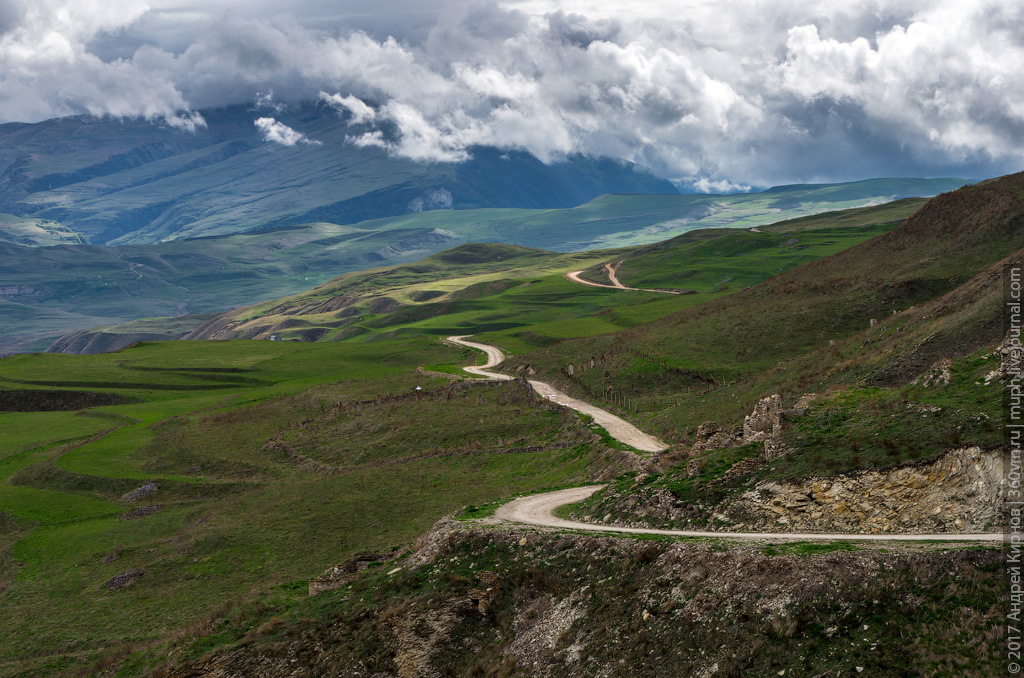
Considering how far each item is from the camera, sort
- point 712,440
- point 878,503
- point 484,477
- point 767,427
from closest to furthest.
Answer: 1. point 878,503
2. point 767,427
3. point 712,440
4. point 484,477

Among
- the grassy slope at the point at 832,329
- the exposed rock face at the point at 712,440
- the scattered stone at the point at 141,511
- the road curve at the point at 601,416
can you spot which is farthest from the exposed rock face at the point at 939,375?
the scattered stone at the point at 141,511

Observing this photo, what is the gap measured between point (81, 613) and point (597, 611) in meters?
35.0

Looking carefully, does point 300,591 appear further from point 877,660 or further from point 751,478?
point 877,660

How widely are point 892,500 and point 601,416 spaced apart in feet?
141

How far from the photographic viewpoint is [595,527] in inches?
1350

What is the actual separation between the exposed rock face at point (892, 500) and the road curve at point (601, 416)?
65.0 feet

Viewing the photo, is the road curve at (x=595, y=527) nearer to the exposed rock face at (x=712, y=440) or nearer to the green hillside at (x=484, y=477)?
the green hillside at (x=484, y=477)

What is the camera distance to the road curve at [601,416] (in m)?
56.7

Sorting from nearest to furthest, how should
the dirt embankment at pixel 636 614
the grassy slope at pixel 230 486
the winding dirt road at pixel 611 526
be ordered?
the dirt embankment at pixel 636 614
the winding dirt road at pixel 611 526
the grassy slope at pixel 230 486

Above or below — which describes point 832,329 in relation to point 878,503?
below

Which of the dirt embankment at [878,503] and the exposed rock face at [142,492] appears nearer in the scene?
the dirt embankment at [878,503]

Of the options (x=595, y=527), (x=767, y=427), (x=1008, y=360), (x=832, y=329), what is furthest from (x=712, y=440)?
(x=832, y=329)

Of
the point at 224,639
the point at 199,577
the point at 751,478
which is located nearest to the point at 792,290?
the point at 751,478

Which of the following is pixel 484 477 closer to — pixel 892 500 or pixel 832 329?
pixel 892 500
